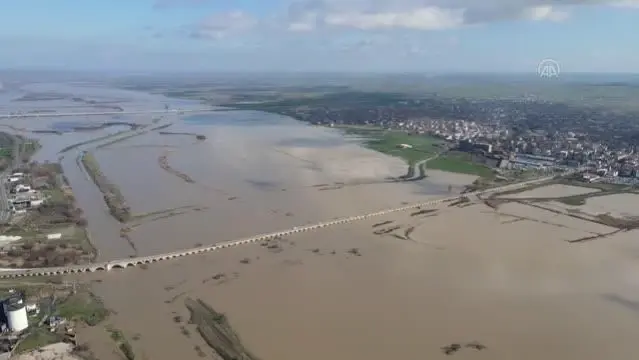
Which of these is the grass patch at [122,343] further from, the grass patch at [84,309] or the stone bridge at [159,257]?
the stone bridge at [159,257]

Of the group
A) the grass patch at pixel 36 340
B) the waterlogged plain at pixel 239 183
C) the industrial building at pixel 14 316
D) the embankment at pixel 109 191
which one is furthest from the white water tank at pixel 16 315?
the embankment at pixel 109 191

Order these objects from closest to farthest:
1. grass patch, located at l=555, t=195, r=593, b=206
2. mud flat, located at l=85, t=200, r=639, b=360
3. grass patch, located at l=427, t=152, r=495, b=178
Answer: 1. mud flat, located at l=85, t=200, r=639, b=360
2. grass patch, located at l=555, t=195, r=593, b=206
3. grass patch, located at l=427, t=152, r=495, b=178

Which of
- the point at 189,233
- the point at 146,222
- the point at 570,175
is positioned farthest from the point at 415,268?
the point at 570,175

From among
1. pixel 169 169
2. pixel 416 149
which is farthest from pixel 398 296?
pixel 416 149

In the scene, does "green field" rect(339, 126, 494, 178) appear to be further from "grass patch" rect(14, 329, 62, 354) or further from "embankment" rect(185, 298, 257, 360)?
"grass patch" rect(14, 329, 62, 354)

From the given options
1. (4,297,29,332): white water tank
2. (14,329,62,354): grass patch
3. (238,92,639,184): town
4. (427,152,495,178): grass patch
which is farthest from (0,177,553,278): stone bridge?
(238,92,639,184): town

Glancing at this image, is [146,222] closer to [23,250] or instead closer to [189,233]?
[189,233]
